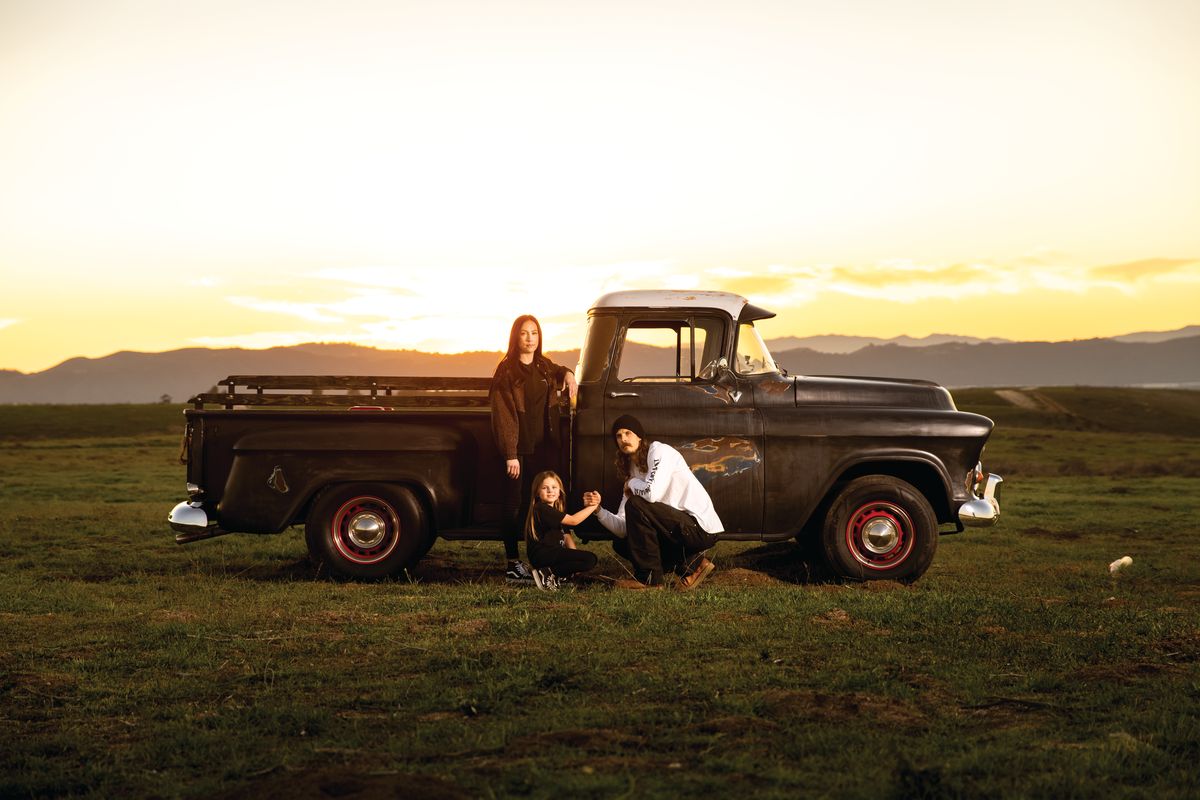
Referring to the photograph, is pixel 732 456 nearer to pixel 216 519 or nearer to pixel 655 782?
pixel 216 519

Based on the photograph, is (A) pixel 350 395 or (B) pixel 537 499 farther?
(A) pixel 350 395

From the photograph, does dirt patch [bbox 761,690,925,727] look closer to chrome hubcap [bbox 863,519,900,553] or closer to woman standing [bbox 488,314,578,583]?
chrome hubcap [bbox 863,519,900,553]

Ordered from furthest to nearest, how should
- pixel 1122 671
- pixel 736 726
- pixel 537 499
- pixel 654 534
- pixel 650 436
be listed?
pixel 650 436
pixel 537 499
pixel 654 534
pixel 1122 671
pixel 736 726

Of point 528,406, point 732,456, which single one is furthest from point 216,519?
point 732,456

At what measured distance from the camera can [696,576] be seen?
10.4m

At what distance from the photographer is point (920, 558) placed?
10609 millimetres

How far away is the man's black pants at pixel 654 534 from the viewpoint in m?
10.1

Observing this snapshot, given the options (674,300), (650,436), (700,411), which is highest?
(674,300)

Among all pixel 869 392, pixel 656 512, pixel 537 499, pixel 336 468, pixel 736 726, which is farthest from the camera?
pixel 869 392

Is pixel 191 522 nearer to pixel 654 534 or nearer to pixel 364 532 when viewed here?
pixel 364 532

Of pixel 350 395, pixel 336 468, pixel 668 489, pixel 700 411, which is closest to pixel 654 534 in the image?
pixel 668 489

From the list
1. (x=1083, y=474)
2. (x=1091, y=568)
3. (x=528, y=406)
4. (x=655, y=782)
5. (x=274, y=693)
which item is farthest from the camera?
(x=1083, y=474)

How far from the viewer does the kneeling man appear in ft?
33.2

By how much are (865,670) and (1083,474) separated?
101 feet
